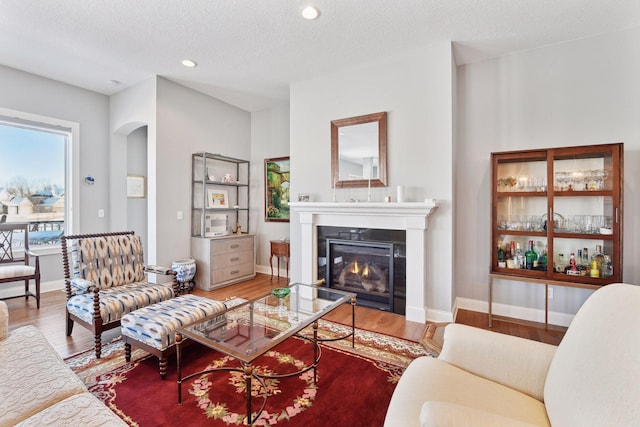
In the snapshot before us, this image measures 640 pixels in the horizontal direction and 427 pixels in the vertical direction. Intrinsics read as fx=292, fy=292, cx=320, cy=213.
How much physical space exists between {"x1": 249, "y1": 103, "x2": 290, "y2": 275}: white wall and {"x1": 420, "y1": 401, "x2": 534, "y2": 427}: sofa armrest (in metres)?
4.16

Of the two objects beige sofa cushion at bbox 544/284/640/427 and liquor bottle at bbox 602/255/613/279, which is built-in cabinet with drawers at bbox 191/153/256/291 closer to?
beige sofa cushion at bbox 544/284/640/427

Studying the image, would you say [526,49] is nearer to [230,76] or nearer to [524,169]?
[524,169]

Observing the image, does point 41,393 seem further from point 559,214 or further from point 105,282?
point 559,214

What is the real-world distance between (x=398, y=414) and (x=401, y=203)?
2257mm

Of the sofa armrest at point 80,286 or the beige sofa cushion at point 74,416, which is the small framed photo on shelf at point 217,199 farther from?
the beige sofa cushion at point 74,416

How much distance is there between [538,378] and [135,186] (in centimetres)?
557

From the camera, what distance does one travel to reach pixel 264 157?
5.28 meters

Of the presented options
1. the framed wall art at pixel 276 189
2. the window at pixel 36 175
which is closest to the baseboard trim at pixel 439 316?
the framed wall art at pixel 276 189

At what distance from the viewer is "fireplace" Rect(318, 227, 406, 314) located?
3.32 meters

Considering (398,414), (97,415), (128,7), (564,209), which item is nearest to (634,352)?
(398,414)

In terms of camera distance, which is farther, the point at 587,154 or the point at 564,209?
the point at 564,209

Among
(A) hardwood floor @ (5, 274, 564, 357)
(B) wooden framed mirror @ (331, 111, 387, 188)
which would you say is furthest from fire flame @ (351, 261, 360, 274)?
(B) wooden framed mirror @ (331, 111, 387, 188)

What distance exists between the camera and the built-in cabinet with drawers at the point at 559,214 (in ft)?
8.65

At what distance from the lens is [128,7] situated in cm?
251
